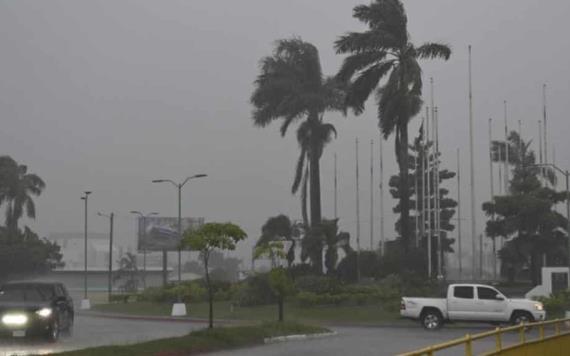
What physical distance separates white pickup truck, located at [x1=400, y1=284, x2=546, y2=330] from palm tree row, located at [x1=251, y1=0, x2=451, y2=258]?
1965 centimetres

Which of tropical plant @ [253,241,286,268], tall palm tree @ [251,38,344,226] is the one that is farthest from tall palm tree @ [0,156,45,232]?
tropical plant @ [253,241,286,268]

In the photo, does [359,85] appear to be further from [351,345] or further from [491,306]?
[351,345]

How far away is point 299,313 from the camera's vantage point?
46.4m

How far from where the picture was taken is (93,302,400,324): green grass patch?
43.9m

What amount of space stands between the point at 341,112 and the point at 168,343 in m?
48.8

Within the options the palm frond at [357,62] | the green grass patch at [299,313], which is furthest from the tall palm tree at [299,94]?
the green grass patch at [299,313]

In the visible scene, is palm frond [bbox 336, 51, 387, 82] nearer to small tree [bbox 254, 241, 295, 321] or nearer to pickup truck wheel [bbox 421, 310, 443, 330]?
small tree [bbox 254, 241, 295, 321]

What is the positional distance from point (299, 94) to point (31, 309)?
44.2m

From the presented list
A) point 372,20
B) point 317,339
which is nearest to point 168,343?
point 317,339

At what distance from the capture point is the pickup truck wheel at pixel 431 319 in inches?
1428

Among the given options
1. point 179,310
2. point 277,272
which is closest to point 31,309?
point 277,272

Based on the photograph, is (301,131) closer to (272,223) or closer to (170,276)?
(272,223)

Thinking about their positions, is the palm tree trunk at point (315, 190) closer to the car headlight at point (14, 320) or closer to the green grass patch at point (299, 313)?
the green grass patch at point (299, 313)

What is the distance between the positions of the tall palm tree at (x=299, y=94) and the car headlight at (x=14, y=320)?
139 ft
